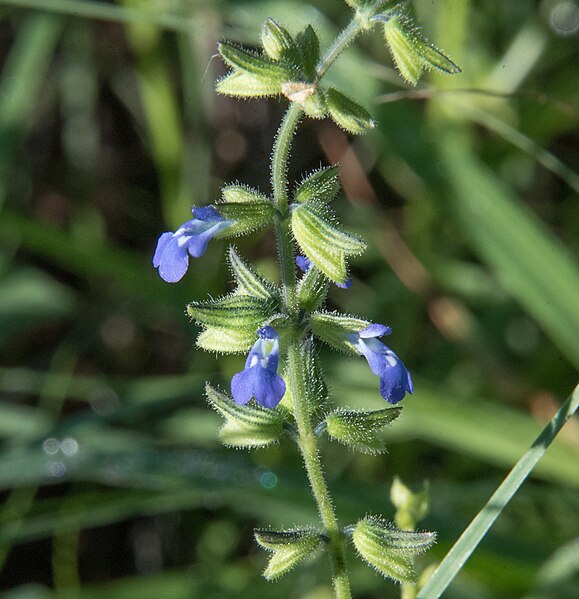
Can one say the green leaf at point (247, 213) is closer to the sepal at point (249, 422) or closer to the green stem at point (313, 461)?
the green stem at point (313, 461)

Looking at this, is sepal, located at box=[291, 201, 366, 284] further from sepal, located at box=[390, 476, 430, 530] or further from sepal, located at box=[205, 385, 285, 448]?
sepal, located at box=[390, 476, 430, 530]

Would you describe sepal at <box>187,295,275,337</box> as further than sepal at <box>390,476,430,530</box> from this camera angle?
No

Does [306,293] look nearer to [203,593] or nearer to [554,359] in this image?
[203,593]

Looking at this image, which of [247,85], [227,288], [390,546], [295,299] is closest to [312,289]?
[295,299]

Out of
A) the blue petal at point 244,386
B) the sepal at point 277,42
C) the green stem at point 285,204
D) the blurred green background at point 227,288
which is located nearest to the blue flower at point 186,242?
the green stem at point 285,204

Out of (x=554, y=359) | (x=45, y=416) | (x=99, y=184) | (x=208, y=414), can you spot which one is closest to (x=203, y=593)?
(x=208, y=414)

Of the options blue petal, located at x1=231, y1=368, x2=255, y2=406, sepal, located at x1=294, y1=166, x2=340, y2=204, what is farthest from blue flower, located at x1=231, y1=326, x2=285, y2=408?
sepal, located at x1=294, y1=166, x2=340, y2=204
